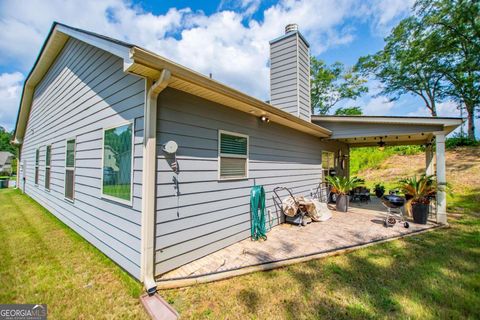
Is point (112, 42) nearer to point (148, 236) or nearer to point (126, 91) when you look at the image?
point (126, 91)

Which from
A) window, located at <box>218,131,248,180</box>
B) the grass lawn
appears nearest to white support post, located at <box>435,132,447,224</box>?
the grass lawn

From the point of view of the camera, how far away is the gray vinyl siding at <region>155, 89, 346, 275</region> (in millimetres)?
2756

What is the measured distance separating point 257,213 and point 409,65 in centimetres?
1873

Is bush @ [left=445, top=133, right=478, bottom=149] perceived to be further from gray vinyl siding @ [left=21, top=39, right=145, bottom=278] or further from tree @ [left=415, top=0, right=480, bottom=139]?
gray vinyl siding @ [left=21, top=39, right=145, bottom=278]

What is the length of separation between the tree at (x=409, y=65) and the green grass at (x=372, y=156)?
6.25 meters

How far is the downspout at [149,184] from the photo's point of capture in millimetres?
2508

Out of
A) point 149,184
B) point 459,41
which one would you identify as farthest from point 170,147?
point 459,41

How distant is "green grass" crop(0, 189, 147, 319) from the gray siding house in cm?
21

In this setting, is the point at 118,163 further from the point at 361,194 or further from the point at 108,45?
the point at 361,194

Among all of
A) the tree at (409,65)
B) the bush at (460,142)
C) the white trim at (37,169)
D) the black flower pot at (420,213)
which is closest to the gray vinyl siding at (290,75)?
the black flower pot at (420,213)

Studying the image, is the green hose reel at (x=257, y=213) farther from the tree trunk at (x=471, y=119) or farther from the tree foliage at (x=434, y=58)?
the tree trunk at (x=471, y=119)

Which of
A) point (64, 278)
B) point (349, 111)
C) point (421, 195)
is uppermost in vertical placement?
point (349, 111)

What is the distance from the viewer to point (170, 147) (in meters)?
2.68

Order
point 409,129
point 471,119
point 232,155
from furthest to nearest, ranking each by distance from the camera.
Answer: point 471,119 → point 409,129 → point 232,155
